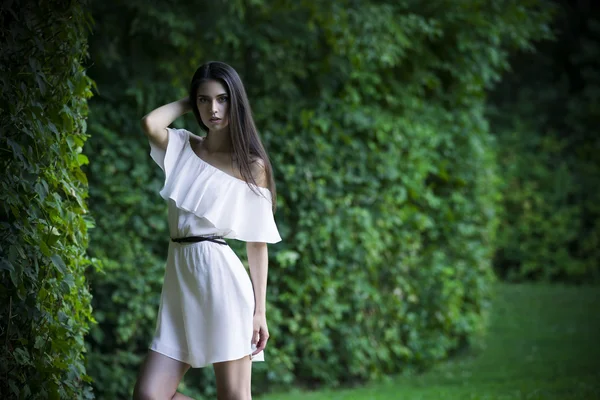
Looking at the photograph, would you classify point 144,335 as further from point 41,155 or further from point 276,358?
point 41,155

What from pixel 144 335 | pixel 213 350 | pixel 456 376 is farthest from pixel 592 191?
pixel 213 350

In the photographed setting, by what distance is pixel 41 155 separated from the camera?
330cm

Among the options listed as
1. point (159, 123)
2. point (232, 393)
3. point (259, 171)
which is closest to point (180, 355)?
point (232, 393)

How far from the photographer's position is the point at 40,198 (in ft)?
10.7

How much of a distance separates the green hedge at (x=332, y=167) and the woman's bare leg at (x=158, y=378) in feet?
8.33

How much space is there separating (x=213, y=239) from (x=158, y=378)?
0.59m

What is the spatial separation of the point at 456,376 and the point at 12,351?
506 centimetres

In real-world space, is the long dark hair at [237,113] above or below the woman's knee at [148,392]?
above

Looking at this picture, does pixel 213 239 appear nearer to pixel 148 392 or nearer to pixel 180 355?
pixel 180 355

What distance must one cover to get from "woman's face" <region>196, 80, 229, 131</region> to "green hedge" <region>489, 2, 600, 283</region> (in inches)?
445

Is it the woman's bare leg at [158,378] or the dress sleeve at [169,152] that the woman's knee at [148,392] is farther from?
the dress sleeve at [169,152]

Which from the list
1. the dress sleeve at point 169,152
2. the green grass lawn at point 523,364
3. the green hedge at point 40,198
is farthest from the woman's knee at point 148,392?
the green grass lawn at point 523,364

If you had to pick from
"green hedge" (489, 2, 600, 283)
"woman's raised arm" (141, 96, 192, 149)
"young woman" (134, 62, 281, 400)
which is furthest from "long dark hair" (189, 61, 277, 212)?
"green hedge" (489, 2, 600, 283)

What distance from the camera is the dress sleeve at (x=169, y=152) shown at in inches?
139
